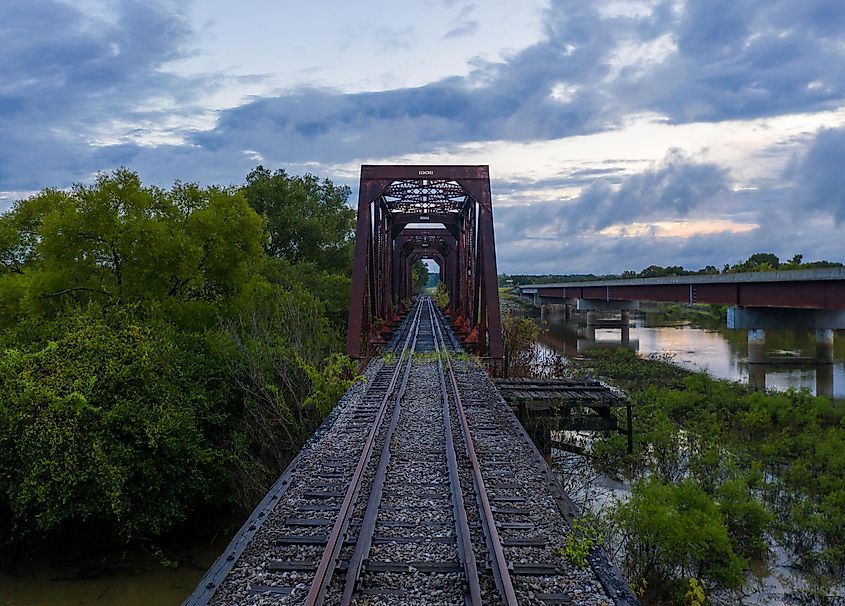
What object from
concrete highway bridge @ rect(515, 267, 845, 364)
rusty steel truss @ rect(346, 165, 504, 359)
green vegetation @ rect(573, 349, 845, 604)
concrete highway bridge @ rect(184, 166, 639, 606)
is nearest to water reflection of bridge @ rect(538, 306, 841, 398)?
concrete highway bridge @ rect(515, 267, 845, 364)

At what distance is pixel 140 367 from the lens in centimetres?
1284

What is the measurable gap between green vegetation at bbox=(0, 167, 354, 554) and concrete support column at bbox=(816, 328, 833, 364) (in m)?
27.4

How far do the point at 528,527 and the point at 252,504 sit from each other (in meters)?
7.53

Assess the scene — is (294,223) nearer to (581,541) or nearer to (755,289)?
(755,289)

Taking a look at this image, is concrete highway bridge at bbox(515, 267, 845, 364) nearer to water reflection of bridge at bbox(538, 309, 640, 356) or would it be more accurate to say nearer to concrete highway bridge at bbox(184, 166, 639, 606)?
water reflection of bridge at bbox(538, 309, 640, 356)

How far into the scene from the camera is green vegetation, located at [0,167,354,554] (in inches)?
452

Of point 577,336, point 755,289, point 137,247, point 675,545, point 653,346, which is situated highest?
point 137,247

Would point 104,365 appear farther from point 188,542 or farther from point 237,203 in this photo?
point 237,203

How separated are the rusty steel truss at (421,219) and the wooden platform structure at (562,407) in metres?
4.01

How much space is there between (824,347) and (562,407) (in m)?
26.8

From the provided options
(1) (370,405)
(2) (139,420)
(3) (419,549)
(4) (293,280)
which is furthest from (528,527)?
(4) (293,280)

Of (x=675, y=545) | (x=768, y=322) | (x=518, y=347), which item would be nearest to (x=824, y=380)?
(x=768, y=322)

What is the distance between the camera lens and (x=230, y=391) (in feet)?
50.9

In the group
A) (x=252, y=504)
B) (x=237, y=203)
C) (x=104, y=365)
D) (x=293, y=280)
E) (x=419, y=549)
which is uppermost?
(x=237, y=203)
